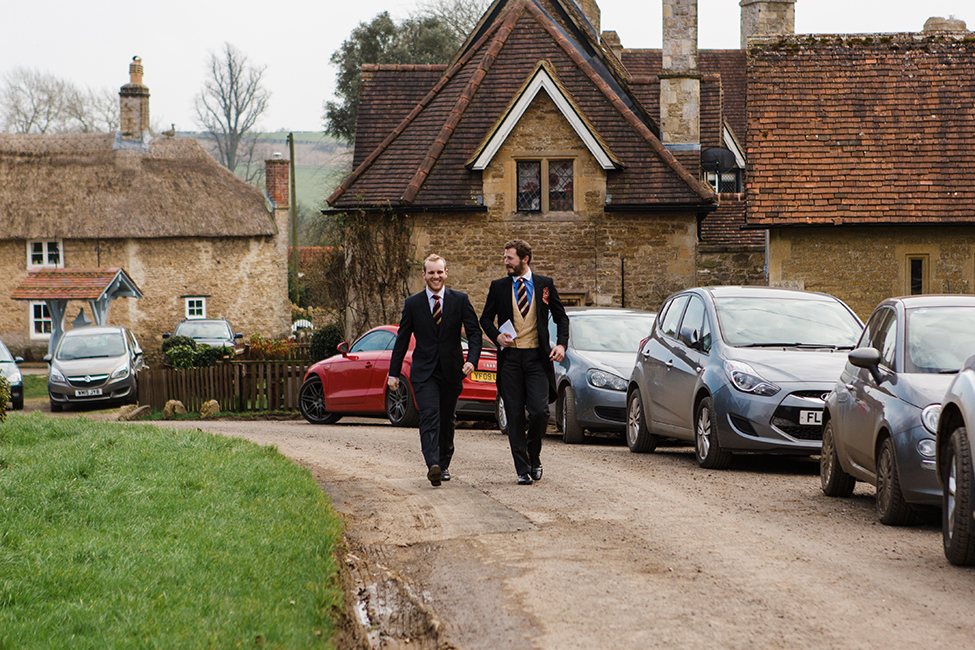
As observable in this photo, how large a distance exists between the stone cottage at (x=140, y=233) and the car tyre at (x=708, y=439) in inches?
1472

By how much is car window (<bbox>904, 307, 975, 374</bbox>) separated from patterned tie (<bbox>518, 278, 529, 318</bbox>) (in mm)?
3173

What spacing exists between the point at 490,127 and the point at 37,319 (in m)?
27.6

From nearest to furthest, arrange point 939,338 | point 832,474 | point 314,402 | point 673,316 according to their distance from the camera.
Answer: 1. point 939,338
2. point 832,474
3. point 673,316
4. point 314,402

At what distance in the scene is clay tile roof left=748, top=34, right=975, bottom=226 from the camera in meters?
21.9

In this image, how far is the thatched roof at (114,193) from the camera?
45.5 metres

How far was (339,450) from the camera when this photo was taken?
1350 cm

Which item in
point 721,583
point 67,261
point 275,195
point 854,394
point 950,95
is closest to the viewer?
point 721,583

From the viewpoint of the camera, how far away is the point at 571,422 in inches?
572

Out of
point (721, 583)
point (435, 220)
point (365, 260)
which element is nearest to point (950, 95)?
point (435, 220)

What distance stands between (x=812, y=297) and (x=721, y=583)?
679cm

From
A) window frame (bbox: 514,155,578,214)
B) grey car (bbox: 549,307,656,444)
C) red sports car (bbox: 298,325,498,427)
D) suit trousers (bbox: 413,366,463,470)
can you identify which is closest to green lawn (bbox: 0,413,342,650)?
suit trousers (bbox: 413,366,463,470)

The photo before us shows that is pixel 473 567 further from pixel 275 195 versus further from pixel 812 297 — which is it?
pixel 275 195

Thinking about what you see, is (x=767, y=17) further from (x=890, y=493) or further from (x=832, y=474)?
(x=890, y=493)

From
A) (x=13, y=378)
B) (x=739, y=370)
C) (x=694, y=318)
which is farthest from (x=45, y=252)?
(x=739, y=370)
